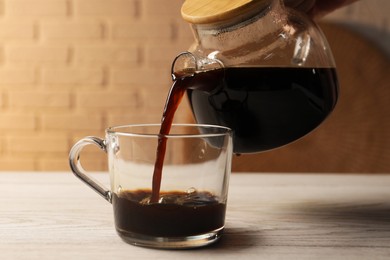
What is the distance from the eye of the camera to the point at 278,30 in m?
0.61

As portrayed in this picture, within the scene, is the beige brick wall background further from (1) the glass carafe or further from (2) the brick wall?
(1) the glass carafe

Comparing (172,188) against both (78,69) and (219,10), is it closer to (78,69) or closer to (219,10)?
(219,10)

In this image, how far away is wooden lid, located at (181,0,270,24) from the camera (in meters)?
0.55

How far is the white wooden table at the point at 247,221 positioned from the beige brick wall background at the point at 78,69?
75 centimetres

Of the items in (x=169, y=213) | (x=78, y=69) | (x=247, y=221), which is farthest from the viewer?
(x=78, y=69)

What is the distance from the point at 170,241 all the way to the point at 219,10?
221 mm

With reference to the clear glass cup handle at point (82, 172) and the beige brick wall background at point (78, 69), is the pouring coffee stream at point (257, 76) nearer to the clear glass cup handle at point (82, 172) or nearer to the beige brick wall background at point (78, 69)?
the clear glass cup handle at point (82, 172)

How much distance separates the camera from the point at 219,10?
1.84 feet

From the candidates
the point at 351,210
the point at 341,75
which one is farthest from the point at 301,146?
the point at 351,210

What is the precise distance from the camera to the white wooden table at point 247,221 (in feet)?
1.56

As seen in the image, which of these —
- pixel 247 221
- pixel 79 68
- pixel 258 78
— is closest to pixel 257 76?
pixel 258 78

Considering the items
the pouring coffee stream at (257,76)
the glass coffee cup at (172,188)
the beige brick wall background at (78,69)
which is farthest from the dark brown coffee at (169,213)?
the beige brick wall background at (78,69)

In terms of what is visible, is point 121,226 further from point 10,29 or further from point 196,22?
point 10,29

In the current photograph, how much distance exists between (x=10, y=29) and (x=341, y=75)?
858 mm
